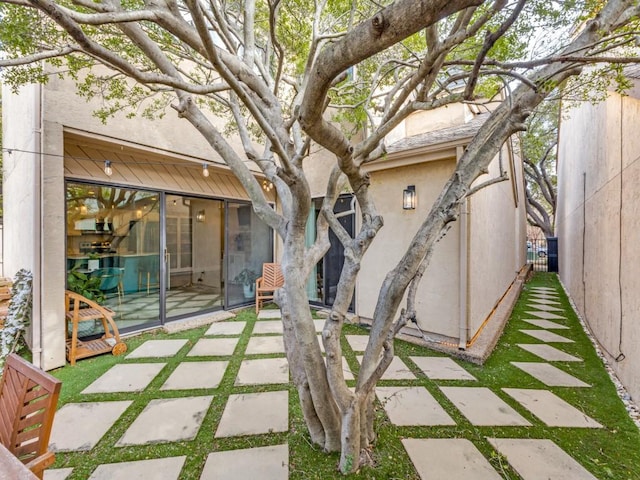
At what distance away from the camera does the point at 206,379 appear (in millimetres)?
3223

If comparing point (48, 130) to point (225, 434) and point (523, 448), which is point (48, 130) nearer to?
point (225, 434)

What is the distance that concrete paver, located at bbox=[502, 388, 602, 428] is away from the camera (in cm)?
247

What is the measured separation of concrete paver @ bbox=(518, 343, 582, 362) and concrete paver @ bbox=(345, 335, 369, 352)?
232 cm

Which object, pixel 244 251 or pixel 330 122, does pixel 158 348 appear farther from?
pixel 330 122

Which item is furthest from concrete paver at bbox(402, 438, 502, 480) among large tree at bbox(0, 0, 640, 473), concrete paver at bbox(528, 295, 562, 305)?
concrete paver at bbox(528, 295, 562, 305)

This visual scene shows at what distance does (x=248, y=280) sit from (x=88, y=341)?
3064 mm

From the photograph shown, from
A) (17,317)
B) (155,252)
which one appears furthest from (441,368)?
(17,317)

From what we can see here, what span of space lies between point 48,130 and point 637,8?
5.68 meters

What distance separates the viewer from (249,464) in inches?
79.4

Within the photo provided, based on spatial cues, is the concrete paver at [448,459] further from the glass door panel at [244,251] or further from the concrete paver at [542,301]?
the concrete paver at [542,301]

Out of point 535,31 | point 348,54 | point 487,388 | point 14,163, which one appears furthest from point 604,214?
point 14,163

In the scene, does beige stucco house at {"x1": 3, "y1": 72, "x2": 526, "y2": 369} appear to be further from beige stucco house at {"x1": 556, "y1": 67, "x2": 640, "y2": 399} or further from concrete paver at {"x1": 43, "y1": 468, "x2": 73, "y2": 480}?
concrete paver at {"x1": 43, "y1": 468, "x2": 73, "y2": 480}

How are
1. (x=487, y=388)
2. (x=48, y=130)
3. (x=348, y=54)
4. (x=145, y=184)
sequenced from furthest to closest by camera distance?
(x=145, y=184), (x=48, y=130), (x=487, y=388), (x=348, y=54)

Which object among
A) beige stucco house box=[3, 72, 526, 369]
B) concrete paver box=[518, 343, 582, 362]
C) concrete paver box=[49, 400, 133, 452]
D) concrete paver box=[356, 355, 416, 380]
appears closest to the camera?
concrete paver box=[49, 400, 133, 452]
